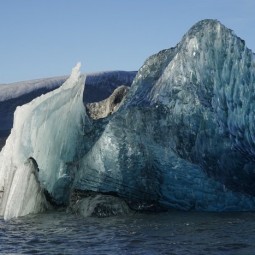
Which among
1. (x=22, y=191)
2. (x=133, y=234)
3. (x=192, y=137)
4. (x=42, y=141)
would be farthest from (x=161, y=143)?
(x=133, y=234)

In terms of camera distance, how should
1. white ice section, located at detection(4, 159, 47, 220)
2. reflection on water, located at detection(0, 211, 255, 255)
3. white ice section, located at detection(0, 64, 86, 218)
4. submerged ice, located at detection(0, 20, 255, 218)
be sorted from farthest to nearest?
1. submerged ice, located at detection(0, 20, 255, 218)
2. white ice section, located at detection(0, 64, 86, 218)
3. white ice section, located at detection(4, 159, 47, 220)
4. reflection on water, located at detection(0, 211, 255, 255)

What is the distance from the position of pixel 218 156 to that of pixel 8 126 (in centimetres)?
2438

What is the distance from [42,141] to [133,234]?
2.75 m

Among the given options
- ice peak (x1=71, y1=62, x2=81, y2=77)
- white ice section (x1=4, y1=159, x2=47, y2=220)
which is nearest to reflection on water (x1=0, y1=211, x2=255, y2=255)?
white ice section (x1=4, y1=159, x2=47, y2=220)

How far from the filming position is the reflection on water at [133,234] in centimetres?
563

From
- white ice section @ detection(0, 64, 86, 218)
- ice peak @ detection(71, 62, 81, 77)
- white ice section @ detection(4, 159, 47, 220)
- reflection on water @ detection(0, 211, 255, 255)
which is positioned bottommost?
reflection on water @ detection(0, 211, 255, 255)

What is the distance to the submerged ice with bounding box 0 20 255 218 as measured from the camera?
27.5 ft

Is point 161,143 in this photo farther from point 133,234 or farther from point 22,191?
point 133,234

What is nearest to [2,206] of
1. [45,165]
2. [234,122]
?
[45,165]

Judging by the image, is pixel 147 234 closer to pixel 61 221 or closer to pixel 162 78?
pixel 61 221

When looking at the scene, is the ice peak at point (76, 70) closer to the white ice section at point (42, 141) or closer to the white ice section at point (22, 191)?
the white ice section at point (42, 141)

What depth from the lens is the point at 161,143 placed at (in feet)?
27.9

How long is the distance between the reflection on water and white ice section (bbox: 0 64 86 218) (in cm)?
51

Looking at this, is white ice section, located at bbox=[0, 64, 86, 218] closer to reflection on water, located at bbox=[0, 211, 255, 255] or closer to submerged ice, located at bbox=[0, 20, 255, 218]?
submerged ice, located at bbox=[0, 20, 255, 218]
